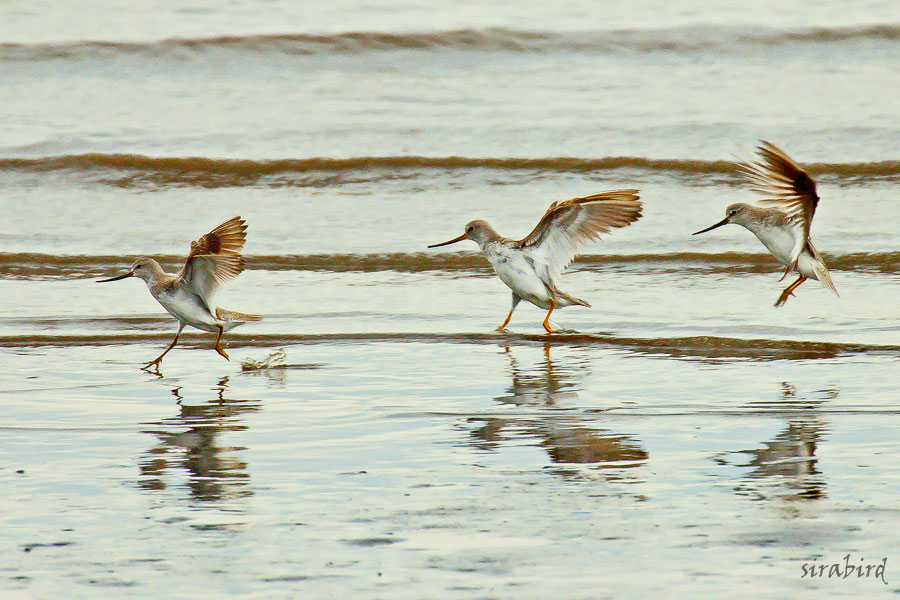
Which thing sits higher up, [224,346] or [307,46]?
[307,46]

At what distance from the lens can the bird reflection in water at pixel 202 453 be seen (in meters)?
3.73

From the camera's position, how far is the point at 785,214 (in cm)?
666

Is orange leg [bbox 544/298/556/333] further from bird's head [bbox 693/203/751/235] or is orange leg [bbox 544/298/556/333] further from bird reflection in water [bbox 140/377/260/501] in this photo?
bird reflection in water [bbox 140/377/260/501]

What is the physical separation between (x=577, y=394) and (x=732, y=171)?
236 inches

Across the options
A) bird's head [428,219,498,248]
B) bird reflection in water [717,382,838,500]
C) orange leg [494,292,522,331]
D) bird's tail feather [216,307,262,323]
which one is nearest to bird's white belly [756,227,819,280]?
orange leg [494,292,522,331]

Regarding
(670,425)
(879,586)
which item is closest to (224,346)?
(670,425)

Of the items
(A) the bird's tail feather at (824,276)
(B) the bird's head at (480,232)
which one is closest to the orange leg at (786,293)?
(A) the bird's tail feather at (824,276)

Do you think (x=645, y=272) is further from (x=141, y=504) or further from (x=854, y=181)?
(x=141, y=504)

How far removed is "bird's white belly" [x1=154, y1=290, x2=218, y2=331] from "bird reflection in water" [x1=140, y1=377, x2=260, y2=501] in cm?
93

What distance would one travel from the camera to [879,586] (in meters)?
2.95

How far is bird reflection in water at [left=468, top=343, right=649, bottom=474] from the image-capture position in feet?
13.1

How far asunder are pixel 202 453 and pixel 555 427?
1191 millimetres

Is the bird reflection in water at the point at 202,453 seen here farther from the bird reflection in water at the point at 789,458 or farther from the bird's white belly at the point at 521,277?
the bird's white belly at the point at 521,277

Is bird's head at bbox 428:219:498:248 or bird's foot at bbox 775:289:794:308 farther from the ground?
bird's head at bbox 428:219:498:248
